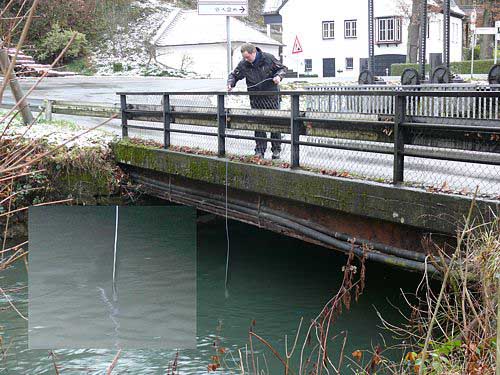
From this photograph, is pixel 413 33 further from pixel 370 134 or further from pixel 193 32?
pixel 370 134

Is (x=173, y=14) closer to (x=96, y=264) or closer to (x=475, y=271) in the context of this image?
(x=96, y=264)

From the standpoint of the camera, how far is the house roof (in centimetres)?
4969

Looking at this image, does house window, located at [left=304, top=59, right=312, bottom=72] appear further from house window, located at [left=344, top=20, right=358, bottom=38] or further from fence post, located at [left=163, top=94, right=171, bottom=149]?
fence post, located at [left=163, top=94, right=171, bottom=149]

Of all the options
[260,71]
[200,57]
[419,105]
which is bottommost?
[419,105]

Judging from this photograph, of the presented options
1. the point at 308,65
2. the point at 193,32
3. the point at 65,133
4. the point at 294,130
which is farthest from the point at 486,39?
the point at 294,130

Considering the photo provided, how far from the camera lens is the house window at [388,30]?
5631 centimetres

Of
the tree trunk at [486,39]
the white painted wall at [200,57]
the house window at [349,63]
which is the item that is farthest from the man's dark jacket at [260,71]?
the house window at [349,63]

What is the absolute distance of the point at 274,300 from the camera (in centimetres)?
1157

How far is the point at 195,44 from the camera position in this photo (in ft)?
163

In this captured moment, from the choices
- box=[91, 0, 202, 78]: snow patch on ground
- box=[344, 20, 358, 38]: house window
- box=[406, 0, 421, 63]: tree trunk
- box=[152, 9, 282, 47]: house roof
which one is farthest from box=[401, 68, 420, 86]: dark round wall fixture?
box=[344, 20, 358, 38]: house window

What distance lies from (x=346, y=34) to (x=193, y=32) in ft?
41.7

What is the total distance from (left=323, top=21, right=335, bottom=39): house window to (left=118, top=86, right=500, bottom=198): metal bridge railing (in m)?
47.2

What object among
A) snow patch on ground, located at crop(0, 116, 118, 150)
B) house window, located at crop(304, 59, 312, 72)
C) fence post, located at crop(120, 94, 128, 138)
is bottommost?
snow patch on ground, located at crop(0, 116, 118, 150)

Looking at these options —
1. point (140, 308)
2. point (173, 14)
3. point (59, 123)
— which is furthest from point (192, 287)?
point (173, 14)
